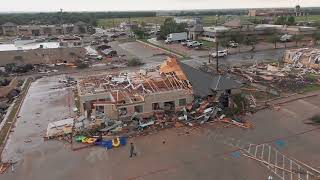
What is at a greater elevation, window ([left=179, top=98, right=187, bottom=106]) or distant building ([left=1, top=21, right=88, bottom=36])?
distant building ([left=1, top=21, right=88, bottom=36])

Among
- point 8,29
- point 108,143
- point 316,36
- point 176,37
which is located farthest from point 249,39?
point 8,29

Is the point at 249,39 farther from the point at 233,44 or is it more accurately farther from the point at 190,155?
the point at 190,155

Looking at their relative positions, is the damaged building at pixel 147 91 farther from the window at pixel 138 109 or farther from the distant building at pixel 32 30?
the distant building at pixel 32 30

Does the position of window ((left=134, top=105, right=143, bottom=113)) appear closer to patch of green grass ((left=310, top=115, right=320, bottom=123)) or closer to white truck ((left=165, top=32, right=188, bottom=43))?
patch of green grass ((left=310, top=115, right=320, bottom=123))

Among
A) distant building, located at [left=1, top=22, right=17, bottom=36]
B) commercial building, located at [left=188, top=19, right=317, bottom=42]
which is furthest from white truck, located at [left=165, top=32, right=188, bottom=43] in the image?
distant building, located at [left=1, top=22, right=17, bottom=36]

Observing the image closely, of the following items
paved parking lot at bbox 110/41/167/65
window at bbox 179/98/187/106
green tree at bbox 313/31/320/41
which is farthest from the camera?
green tree at bbox 313/31/320/41

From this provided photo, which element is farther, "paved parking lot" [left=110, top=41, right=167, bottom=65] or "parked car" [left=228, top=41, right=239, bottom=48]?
"parked car" [left=228, top=41, right=239, bottom=48]
